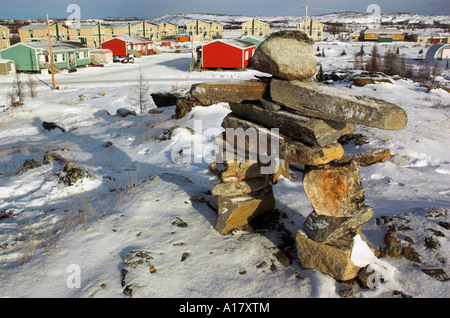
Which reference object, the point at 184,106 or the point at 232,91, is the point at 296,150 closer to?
the point at 232,91

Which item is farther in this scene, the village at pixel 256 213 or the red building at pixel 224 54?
the red building at pixel 224 54

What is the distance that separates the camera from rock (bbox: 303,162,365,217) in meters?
4.57

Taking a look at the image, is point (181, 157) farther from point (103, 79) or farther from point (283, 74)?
point (103, 79)

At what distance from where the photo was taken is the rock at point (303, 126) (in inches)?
168

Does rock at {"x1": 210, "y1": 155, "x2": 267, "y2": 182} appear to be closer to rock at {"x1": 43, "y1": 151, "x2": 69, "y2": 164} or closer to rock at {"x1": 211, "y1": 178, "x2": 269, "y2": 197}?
rock at {"x1": 211, "y1": 178, "x2": 269, "y2": 197}

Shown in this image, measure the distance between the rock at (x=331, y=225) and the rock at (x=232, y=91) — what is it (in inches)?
79.5

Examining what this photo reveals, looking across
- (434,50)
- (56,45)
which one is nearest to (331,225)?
(56,45)

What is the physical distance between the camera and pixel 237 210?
219 inches

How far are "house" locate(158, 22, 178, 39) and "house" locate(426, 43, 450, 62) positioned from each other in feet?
201

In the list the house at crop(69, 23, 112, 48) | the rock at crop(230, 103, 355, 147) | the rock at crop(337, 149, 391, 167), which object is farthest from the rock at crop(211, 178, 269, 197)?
the house at crop(69, 23, 112, 48)

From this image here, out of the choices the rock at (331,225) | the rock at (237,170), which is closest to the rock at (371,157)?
the rock at (237,170)

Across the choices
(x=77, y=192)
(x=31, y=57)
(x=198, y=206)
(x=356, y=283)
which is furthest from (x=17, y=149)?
(x=31, y=57)

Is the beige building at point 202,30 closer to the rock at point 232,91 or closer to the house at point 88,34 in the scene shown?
the house at point 88,34
